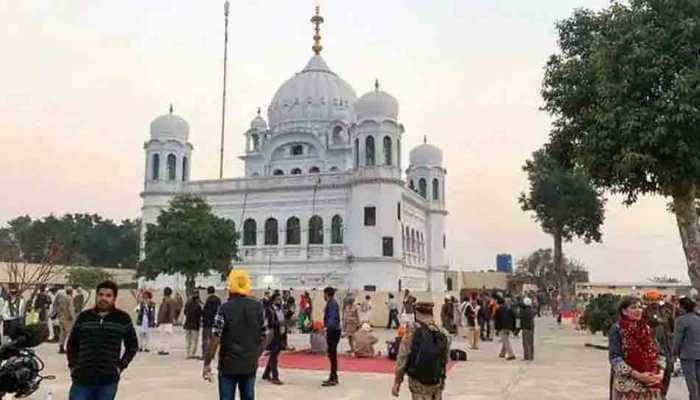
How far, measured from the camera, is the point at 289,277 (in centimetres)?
4519

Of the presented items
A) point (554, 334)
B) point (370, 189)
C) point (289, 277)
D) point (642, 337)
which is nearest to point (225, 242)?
point (289, 277)

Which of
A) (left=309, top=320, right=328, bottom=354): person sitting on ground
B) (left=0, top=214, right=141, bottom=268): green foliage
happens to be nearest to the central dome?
(left=0, top=214, right=141, bottom=268): green foliage

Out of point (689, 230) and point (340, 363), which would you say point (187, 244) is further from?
point (689, 230)

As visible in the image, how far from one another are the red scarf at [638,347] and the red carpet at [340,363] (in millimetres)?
8398

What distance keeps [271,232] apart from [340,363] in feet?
103

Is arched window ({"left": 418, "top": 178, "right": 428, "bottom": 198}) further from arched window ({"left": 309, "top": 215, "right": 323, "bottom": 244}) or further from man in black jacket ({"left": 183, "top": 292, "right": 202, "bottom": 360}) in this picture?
man in black jacket ({"left": 183, "top": 292, "right": 202, "bottom": 360})

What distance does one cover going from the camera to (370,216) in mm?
43656

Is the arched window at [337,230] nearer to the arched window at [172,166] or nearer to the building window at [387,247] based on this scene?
the building window at [387,247]

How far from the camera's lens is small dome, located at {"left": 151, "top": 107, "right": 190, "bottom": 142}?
49.9 metres

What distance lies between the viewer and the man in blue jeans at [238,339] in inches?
272

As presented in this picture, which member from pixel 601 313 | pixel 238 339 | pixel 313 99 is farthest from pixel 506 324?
pixel 313 99

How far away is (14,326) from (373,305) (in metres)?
26.6

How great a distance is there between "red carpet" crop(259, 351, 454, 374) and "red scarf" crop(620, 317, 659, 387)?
27.6ft

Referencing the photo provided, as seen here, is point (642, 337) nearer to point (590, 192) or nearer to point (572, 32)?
point (572, 32)
